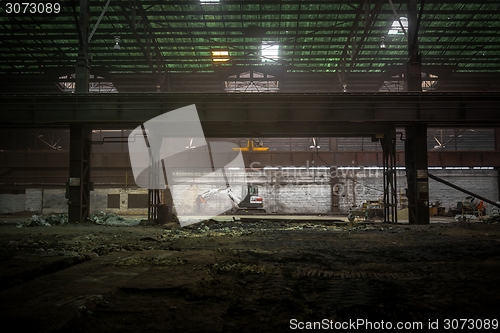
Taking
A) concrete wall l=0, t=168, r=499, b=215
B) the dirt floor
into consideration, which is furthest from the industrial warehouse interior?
concrete wall l=0, t=168, r=499, b=215

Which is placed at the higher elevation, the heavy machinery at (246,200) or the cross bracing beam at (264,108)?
the cross bracing beam at (264,108)

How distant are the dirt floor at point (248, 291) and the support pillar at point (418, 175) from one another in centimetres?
698

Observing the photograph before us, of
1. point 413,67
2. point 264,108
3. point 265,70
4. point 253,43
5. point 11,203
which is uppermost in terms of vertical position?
point 253,43

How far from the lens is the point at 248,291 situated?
12.2 ft

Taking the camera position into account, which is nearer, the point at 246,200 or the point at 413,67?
the point at 413,67

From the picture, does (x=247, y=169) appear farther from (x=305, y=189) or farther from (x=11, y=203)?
(x=11, y=203)

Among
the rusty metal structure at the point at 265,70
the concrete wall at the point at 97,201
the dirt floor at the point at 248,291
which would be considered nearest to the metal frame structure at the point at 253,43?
the rusty metal structure at the point at 265,70

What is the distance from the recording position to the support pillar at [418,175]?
13.2 metres

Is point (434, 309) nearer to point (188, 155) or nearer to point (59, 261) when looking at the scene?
point (59, 261)

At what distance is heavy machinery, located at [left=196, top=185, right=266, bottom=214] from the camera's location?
76.3 feet

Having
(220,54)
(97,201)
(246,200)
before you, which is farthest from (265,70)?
(97,201)

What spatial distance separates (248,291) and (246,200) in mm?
19813

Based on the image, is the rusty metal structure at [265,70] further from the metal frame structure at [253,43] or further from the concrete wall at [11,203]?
the concrete wall at [11,203]

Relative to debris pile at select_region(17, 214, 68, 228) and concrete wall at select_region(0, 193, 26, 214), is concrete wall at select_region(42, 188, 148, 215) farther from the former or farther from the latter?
debris pile at select_region(17, 214, 68, 228)
